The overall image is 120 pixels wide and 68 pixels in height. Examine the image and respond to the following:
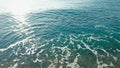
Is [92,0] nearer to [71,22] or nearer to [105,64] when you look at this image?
[71,22]

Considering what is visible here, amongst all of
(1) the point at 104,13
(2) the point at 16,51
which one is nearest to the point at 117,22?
(1) the point at 104,13

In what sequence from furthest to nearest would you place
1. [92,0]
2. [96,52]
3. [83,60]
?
[92,0], [96,52], [83,60]

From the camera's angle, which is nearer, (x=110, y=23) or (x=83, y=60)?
(x=83, y=60)

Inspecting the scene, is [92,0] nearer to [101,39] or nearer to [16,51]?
[101,39]

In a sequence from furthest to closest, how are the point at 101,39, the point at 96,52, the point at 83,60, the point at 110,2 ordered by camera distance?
the point at 110,2 < the point at 101,39 < the point at 96,52 < the point at 83,60

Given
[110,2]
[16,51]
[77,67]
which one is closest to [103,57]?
[77,67]

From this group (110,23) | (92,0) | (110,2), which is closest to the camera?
(110,23)

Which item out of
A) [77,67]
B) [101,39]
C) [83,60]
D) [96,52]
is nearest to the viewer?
[77,67]
